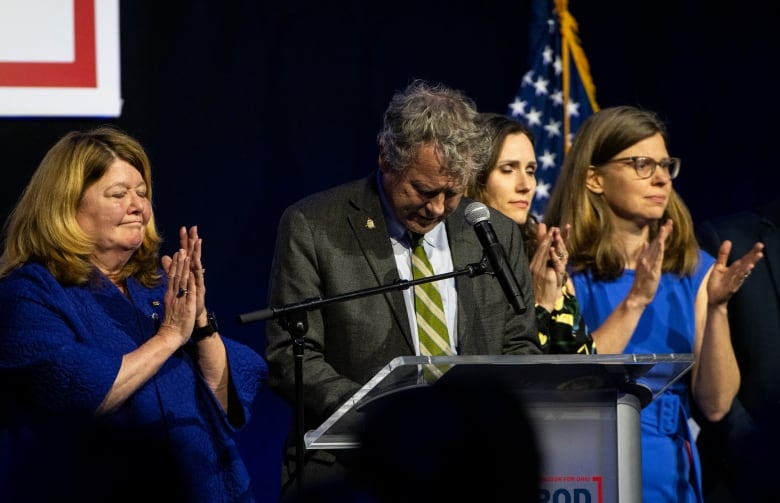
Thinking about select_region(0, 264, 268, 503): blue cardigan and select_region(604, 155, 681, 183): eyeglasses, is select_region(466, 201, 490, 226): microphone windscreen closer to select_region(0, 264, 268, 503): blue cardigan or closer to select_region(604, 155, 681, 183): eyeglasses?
select_region(0, 264, 268, 503): blue cardigan

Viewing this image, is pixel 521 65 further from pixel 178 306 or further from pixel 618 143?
pixel 178 306

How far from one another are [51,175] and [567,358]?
1582 millimetres

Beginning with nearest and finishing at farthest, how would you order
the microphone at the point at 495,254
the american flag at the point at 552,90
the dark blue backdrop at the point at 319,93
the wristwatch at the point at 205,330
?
the microphone at the point at 495,254 < the wristwatch at the point at 205,330 < the dark blue backdrop at the point at 319,93 < the american flag at the point at 552,90

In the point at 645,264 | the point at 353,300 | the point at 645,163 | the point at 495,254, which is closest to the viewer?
the point at 495,254

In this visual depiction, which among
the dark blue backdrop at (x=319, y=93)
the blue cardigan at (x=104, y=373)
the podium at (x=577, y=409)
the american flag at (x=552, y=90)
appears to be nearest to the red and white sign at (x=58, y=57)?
the dark blue backdrop at (x=319, y=93)

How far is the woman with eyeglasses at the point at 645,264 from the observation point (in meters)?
4.30

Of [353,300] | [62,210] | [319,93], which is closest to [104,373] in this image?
[62,210]

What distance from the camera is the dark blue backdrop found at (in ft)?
18.2

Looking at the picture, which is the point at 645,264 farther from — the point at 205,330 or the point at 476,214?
the point at 205,330

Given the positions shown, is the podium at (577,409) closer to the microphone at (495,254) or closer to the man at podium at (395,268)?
the microphone at (495,254)

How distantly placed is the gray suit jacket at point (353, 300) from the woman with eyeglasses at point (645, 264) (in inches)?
23.2

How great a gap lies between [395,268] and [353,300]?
0.16 meters

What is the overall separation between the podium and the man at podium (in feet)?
2.21

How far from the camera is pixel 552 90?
19.4 ft
